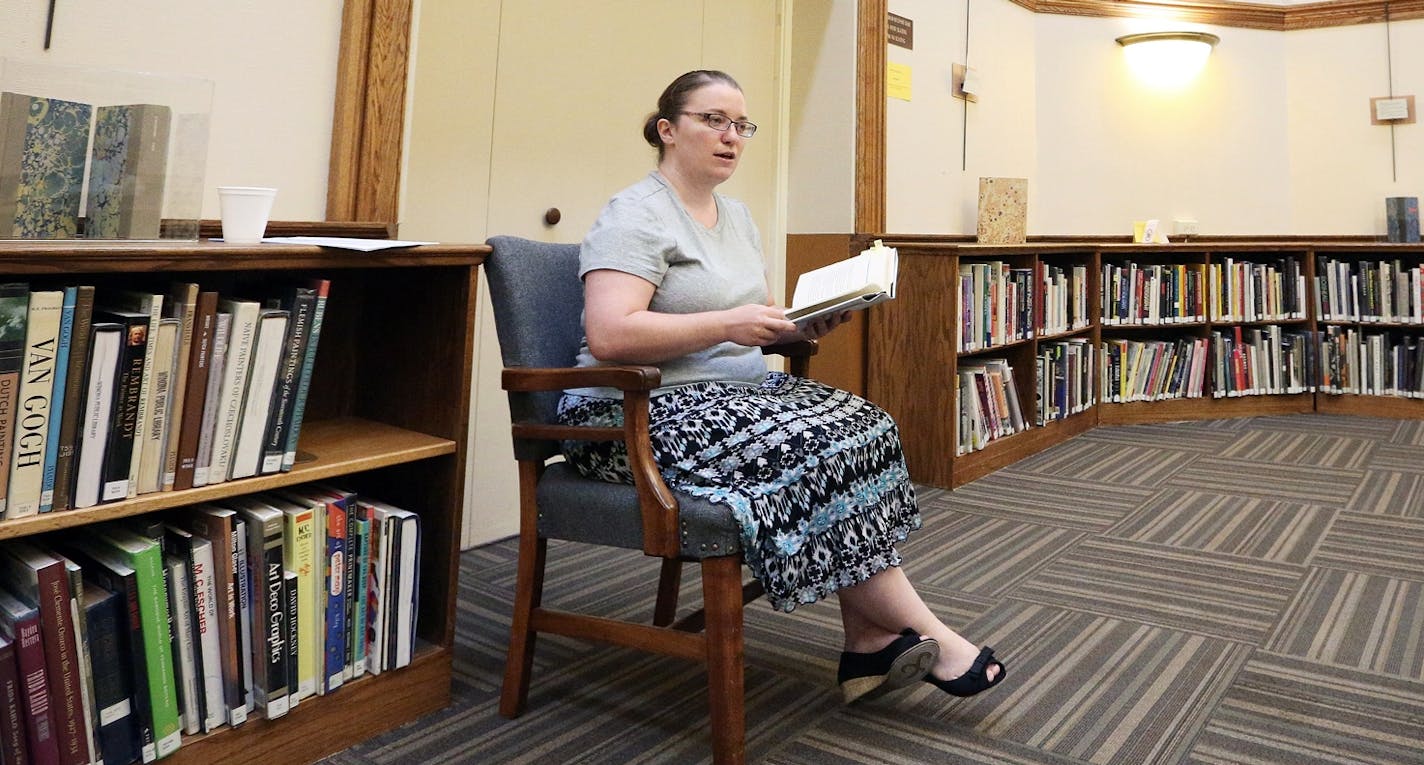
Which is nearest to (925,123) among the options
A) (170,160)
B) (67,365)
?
(170,160)

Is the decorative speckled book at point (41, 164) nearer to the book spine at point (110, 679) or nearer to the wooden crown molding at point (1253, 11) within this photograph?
the book spine at point (110, 679)

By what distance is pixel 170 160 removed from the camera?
1413mm

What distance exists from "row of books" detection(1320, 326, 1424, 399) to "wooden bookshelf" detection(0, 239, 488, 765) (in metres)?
4.94

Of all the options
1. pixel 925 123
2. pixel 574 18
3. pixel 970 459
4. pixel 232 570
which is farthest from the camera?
pixel 925 123

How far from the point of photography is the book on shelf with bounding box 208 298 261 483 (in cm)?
136

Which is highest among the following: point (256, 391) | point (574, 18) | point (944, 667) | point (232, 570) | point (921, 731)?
point (574, 18)

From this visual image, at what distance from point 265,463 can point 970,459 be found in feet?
8.86

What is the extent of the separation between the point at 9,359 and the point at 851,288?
44.6 inches

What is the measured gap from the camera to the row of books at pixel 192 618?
1.18m

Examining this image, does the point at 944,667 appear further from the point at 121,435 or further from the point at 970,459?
the point at 970,459

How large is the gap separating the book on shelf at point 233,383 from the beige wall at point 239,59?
1.85 feet

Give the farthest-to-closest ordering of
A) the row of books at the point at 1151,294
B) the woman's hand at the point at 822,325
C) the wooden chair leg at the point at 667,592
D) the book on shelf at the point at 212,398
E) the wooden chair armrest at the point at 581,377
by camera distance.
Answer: the row of books at the point at 1151,294 < the wooden chair leg at the point at 667,592 < the woman's hand at the point at 822,325 < the wooden chair armrest at the point at 581,377 < the book on shelf at the point at 212,398

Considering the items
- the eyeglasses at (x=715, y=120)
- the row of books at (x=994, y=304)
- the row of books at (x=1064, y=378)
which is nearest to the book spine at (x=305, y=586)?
the eyeglasses at (x=715, y=120)

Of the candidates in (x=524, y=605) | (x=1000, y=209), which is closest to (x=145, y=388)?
(x=524, y=605)
